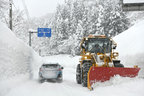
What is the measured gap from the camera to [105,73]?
11930 mm

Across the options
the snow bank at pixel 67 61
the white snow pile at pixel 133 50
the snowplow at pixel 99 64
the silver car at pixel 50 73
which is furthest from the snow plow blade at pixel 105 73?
the snow bank at pixel 67 61

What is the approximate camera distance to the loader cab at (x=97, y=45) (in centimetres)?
1446

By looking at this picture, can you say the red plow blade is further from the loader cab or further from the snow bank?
the snow bank

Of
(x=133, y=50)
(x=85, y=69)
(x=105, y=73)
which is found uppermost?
(x=133, y=50)

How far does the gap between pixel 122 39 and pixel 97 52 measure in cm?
1731

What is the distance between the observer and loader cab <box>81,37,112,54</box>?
14461 mm

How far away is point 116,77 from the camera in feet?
38.3

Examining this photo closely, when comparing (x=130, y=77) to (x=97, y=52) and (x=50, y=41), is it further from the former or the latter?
(x=50, y=41)

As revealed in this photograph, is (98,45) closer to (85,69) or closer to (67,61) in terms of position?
(85,69)

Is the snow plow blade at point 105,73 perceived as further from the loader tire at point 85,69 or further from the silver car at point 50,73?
the silver car at point 50,73

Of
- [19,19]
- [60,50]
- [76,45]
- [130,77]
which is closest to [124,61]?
[130,77]

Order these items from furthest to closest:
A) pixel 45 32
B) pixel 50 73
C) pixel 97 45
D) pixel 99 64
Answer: pixel 45 32, pixel 50 73, pixel 97 45, pixel 99 64

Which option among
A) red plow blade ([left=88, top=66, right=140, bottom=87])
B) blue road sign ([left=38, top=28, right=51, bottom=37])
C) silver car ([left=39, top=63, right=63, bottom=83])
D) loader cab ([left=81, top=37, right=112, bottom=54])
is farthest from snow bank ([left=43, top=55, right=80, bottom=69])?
red plow blade ([left=88, top=66, right=140, bottom=87])

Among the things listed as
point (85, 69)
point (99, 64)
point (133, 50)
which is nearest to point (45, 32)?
point (133, 50)
